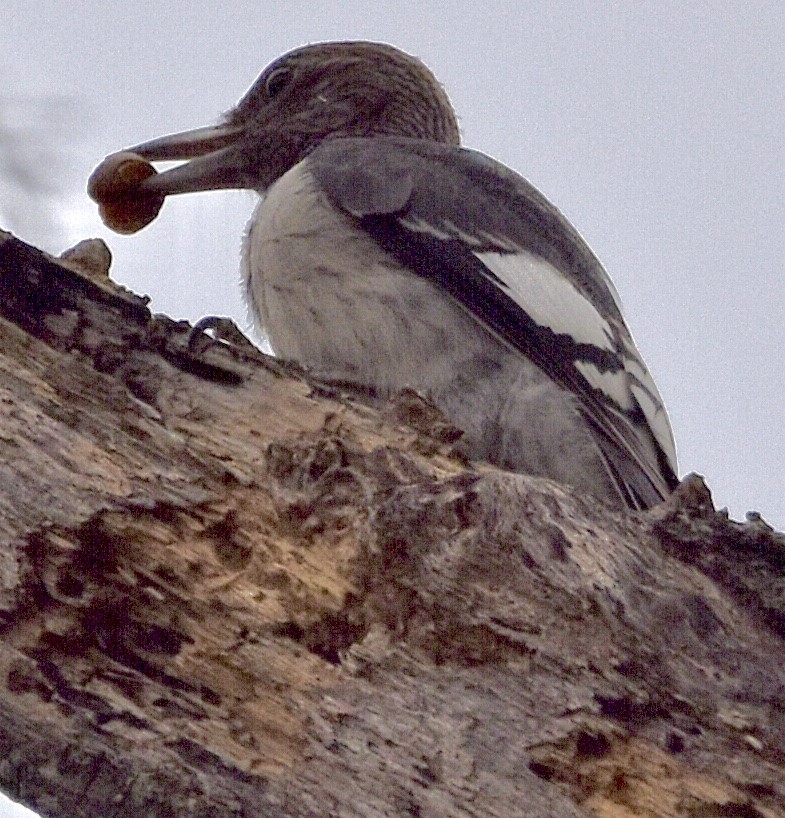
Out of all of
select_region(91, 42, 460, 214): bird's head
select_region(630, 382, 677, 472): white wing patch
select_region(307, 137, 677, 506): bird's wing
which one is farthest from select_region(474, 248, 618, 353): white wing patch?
select_region(91, 42, 460, 214): bird's head

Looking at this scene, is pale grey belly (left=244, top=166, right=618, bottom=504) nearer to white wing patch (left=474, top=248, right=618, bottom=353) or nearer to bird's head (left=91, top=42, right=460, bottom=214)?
white wing patch (left=474, top=248, right=618, bottom=353)

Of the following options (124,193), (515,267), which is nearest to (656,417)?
(515,267)

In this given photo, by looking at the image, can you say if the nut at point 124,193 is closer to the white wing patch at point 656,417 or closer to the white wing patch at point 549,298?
the white wing patch at point 549,298

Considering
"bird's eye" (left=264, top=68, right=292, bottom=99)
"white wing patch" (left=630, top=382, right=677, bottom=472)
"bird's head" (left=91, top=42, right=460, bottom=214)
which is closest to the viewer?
"white wing patch" (left=630, top=382, right=677, bottom=472)

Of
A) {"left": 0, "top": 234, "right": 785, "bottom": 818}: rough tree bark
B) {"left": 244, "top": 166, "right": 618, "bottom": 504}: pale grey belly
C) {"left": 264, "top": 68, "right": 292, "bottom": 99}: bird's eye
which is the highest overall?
{"left": 264, "top": 68, "right": 292, "bottom": 99}: bird's eye

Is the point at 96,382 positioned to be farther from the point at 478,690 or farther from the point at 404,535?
the point at 478,690

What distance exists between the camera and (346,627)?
2107 mm

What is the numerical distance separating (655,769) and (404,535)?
494 millimetres

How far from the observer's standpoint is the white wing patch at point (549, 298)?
3547mm

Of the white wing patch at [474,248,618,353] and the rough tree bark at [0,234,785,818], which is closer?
the rough tree bark at [0,234,785,818]

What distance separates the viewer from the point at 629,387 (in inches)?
141

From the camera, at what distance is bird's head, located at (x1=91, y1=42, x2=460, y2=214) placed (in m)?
4.49

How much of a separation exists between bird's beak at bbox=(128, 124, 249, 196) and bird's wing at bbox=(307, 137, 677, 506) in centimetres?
35

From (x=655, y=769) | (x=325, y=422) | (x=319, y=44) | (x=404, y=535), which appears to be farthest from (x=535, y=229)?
(x=655, y=769)
